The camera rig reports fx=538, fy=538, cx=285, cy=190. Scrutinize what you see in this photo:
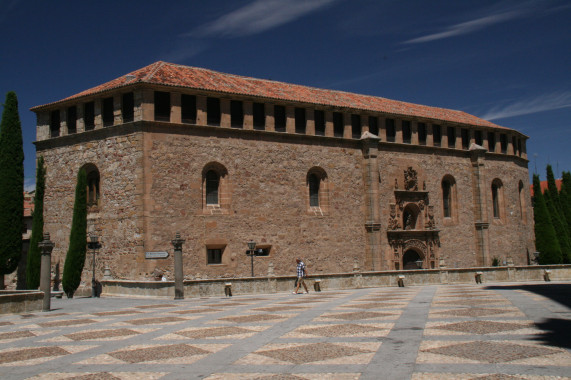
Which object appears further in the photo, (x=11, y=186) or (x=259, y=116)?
(x=259, y=116)

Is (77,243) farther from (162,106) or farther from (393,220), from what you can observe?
(393,220)

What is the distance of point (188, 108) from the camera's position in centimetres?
2714

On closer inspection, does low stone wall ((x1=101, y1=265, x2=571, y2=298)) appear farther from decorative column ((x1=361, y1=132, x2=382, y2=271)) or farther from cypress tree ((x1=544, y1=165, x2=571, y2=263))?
cypress tree ((x1=544, y1=165, x2=571, y2=263))

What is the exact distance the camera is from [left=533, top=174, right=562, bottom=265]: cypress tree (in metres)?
40.4

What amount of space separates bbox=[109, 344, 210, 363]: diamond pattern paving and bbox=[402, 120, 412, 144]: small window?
28128mm

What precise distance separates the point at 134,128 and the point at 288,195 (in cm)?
883

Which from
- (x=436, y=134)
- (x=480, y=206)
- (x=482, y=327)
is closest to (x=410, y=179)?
(x=436, y=134)

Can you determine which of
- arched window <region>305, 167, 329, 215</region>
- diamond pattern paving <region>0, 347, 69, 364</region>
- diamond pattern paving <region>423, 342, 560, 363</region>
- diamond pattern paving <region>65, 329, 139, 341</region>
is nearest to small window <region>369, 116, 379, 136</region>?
arched window <region>305, 167, 329, 215</region>

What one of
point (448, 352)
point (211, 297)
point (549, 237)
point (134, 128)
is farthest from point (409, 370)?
point (549, 237)

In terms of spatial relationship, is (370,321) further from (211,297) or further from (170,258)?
(170,258)

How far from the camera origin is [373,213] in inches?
1260

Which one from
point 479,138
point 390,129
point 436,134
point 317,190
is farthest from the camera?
point 479,138

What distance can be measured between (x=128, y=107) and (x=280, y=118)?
8239 mm

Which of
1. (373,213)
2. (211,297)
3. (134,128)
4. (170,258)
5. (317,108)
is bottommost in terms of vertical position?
(211,297)
